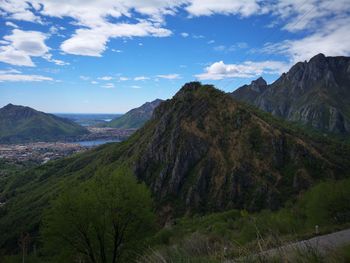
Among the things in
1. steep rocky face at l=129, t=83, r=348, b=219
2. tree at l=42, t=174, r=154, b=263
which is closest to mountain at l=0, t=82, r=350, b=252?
steep rocky face at l=129, t=83, r=348, b=219

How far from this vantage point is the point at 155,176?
101m

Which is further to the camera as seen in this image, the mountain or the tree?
the mountain

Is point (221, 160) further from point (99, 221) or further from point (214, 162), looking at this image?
point (99, 221)

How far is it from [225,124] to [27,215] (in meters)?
69.0

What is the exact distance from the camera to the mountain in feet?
291

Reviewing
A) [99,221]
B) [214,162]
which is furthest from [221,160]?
[99,221]

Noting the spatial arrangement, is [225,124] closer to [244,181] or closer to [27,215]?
[244,181]

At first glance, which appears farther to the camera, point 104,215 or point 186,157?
point 186,157

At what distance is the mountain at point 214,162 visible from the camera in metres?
88.8

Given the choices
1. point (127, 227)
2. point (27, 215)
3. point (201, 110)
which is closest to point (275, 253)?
point (127, 227)

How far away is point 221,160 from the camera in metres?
97.1

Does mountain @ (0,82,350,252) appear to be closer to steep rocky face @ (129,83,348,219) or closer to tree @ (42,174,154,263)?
steep rocky face @ (129,83,348,219)

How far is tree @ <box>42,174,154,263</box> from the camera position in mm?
26656

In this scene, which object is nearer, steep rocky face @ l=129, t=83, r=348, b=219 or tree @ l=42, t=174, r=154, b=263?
tree @ l=42, t=174, r=154, b=263
